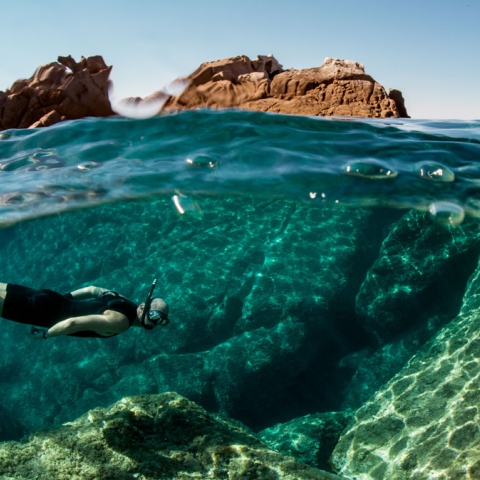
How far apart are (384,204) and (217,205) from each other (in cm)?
557

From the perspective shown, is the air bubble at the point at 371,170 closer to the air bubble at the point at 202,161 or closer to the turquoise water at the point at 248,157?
the turquoise water at the point at 248,157

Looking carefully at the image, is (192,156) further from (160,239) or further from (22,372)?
(22,372)

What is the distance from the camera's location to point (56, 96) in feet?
40.1

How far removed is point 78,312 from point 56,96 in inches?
338

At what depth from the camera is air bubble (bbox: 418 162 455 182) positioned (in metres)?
9.63

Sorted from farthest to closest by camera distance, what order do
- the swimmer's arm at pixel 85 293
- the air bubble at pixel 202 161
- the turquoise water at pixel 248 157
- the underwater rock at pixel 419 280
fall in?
the underwater rock at pixel 419 280 → the air bubble at pixel 202 161 → the turquoise water at pixel 248 157 → the swimmer's arm at pixel 85 293

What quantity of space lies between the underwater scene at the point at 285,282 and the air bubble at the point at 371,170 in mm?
44

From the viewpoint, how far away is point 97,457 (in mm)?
5273

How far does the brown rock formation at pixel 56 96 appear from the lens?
11992mm

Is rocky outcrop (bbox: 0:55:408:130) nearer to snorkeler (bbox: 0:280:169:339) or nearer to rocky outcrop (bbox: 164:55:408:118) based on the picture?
rocky outcrop (bbox: 164:55:408:118)

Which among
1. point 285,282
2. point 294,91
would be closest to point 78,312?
point 285,282

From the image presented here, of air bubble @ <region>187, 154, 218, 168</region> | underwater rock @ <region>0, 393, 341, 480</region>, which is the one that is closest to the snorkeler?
underwater rock @ <region>0, 393, 341, 480</region>

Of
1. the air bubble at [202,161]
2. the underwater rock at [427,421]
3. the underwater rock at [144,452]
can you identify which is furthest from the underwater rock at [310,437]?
the air bubble at [202,161]

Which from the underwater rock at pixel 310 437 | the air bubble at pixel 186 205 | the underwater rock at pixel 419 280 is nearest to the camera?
the underwater rock at pixel 310 437
